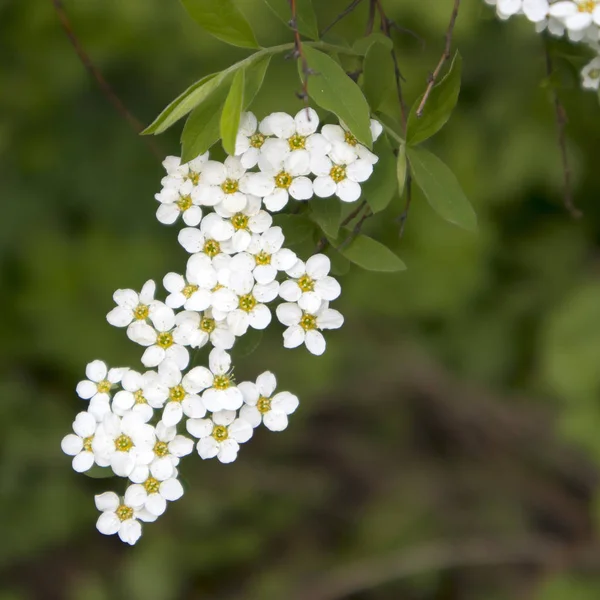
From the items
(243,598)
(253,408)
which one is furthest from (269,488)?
(253,408)

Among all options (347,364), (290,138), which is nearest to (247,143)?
(290,138)

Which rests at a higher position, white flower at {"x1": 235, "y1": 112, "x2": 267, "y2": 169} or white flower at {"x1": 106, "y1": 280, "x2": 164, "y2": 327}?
white flower at {"x1": 235, "y1": 112, "x2": 267, "y2": 169}

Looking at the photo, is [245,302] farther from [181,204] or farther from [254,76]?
[254,76]

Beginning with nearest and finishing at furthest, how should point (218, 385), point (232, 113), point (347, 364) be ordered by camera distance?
point (232, 113) < point (218, 385) < point (347, 364)

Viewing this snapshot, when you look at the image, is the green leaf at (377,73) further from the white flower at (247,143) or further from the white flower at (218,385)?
the white flower at (218,385)

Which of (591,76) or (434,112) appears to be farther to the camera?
(591,76)

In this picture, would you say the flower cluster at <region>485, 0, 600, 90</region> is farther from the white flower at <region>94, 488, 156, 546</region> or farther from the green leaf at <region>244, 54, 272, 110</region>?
the white flower at <region>94, 488, 156, 546</region>

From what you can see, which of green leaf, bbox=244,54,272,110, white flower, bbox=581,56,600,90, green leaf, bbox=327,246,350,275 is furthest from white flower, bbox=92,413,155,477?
white flower, bbox=581,56,600,90
